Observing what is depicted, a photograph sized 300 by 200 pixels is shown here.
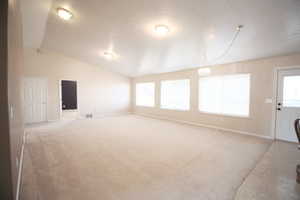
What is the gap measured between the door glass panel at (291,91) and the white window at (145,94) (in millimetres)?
5280

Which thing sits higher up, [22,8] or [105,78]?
[22,8]

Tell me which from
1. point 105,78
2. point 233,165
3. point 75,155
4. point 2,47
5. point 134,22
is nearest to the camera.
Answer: point 2,47

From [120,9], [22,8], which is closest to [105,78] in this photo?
[22,8]

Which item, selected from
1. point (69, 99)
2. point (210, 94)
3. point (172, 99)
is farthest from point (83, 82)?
point (210, 94)

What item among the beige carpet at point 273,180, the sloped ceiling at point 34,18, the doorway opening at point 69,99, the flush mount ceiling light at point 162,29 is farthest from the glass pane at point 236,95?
the doorway opening at point 69,99

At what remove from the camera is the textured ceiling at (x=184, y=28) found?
242 centimetres

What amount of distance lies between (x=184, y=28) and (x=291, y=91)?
332 cm

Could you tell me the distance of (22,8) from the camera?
3205mm

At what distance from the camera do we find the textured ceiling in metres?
2.42

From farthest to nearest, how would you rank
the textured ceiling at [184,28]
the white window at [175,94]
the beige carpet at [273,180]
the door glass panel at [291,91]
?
1. the white window at [175,94]
2. the door glass panel at [291,91]
3. the textured ceiling at [184,28]
4. the beige carpet at [273,180]

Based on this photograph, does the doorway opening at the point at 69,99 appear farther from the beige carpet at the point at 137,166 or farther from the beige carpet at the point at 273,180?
the beige carpet at the point at 273,180

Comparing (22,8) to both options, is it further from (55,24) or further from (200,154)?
(200,154)

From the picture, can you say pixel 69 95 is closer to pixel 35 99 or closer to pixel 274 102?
pixel 35 99

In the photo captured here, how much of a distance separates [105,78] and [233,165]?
23.5ft
